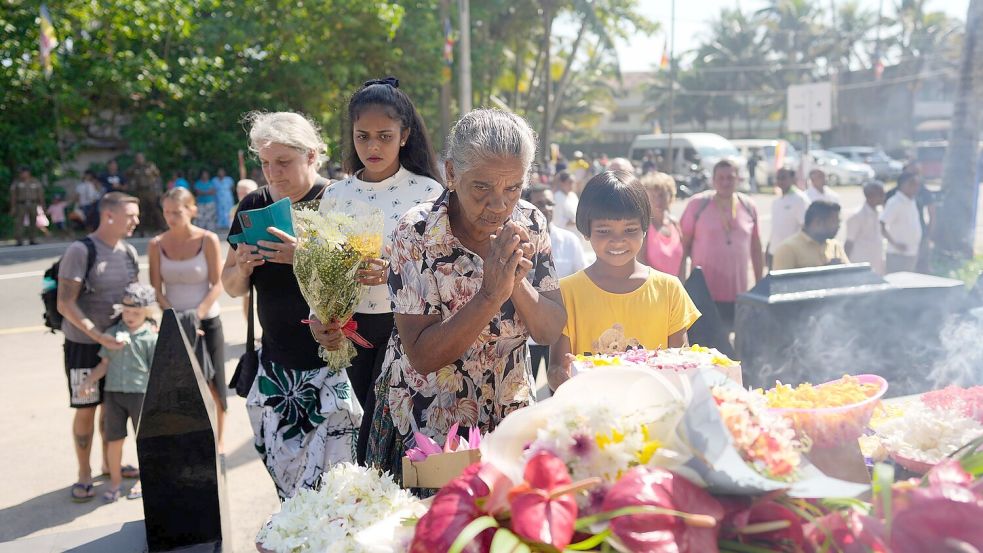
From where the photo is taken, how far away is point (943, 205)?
10.5 m

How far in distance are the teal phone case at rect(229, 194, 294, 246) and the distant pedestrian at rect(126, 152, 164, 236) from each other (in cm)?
1840

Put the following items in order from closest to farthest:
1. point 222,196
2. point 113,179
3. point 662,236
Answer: point 662,236, point 113,179, point 222,196

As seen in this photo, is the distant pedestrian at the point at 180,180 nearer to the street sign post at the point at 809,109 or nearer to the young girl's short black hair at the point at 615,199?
the street sign post at the point at 809,109

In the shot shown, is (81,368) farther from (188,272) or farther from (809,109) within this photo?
(809,109)

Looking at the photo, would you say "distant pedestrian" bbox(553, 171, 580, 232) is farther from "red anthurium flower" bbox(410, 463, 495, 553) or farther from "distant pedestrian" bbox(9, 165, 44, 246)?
"distant pedestrian" bbox(9, 165, 44, 246)

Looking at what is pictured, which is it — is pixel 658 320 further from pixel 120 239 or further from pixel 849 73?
pixel 849 73

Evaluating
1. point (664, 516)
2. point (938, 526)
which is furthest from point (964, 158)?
point (664, 516)

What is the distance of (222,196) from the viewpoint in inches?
846

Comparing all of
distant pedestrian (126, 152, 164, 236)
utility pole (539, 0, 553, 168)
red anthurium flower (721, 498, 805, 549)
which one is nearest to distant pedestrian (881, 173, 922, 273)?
red anthurium flower (721, 498, 805, 549)

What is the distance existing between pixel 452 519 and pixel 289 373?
2203mm

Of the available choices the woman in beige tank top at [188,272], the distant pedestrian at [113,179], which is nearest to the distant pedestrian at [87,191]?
the distant pedestrian at [113,179]

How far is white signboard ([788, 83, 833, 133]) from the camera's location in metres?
13.1

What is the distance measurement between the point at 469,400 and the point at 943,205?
10.1m

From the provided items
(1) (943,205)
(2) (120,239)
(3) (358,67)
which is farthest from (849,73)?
(2) (120,239)
